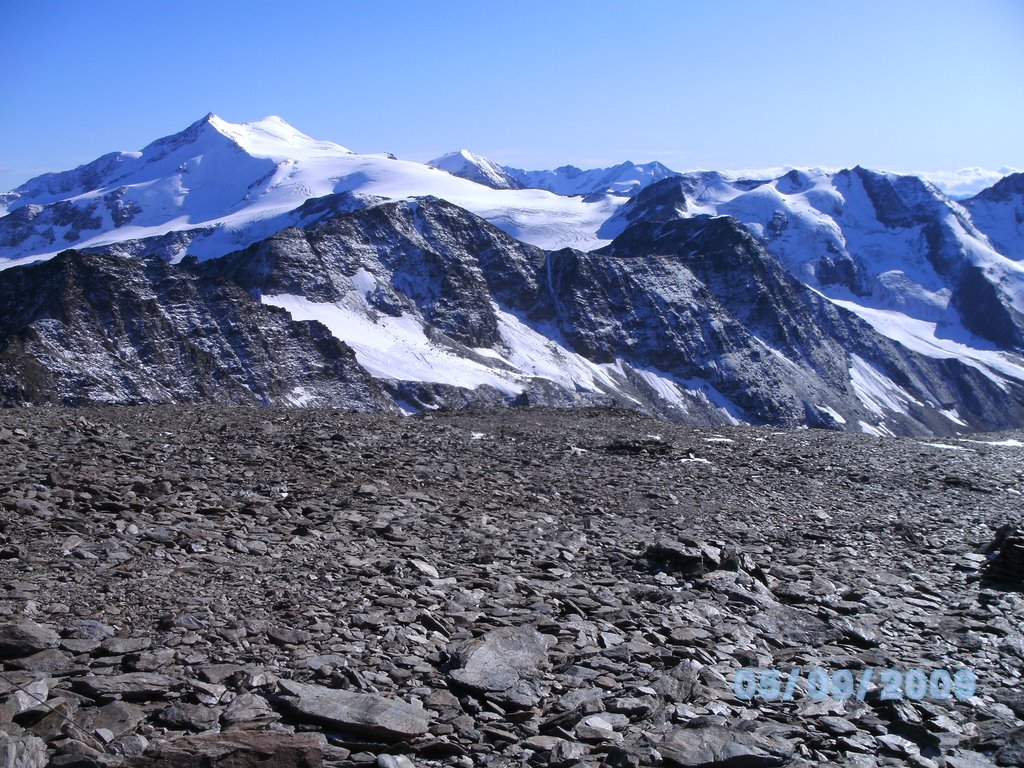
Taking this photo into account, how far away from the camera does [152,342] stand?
345 feet

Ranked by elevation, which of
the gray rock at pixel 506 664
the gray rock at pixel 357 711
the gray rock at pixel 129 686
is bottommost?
the gray rock at pixel 506 664

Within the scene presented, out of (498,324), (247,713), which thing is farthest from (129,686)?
(498,324)

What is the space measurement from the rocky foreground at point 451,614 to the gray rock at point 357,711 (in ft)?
0.07

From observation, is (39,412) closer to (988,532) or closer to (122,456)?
(122,456)

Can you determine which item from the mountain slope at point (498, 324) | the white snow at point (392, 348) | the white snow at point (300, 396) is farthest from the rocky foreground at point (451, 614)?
the mountain slope at point (498, 324)

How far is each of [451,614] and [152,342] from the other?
107m

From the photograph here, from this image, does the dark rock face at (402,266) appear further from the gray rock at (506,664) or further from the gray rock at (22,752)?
the gray rock at (22,752)

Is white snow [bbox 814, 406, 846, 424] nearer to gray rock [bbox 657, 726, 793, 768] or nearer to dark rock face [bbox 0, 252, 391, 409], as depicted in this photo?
dark rock face [bbox 0, 252, 391, 409]

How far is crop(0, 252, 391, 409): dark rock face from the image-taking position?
92.2m

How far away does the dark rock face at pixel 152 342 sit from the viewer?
302 ft

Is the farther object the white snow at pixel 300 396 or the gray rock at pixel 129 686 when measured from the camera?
the white snow at pixel 300 396

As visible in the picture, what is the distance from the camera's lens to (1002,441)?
38.9 m

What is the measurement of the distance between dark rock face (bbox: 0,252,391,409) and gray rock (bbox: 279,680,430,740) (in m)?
89.3

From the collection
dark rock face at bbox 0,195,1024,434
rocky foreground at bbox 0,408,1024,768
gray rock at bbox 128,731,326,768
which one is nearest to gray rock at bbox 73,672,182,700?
rocky foreground at bbox 0,408,1024,768
